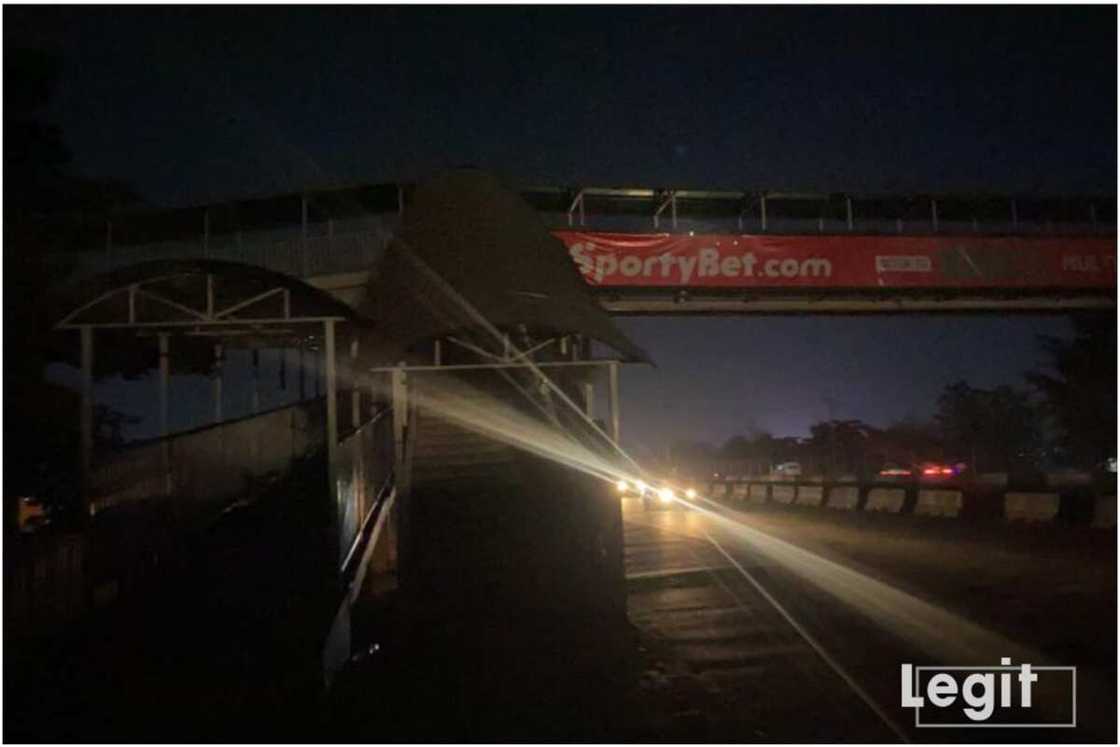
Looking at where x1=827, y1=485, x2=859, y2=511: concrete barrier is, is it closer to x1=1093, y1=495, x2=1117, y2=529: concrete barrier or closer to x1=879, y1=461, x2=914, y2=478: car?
x1=1093, y1=495, x2=1117, y2=529: concrete barrier

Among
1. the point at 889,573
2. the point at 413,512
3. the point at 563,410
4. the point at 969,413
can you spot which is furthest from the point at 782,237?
the point at 969,413

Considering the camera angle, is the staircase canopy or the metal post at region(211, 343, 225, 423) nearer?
the staircase canopy

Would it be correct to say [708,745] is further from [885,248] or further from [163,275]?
[885,248]

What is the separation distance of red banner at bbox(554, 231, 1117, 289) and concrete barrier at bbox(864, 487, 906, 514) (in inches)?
354

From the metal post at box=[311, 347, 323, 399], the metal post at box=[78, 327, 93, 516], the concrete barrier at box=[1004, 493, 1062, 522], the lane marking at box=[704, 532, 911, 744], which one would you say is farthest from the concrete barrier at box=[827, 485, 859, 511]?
the metal post at box=[78, 327, 93, 516]

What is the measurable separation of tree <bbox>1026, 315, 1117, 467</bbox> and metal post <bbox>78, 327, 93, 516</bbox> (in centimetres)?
4787

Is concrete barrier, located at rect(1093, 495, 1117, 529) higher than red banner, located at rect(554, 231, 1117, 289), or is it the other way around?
red banner, located at rect(554, 231, 1117, 289)

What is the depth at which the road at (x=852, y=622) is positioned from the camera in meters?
7.54

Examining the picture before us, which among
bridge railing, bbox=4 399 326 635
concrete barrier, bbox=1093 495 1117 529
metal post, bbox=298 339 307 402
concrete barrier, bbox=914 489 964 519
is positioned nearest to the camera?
bridge railing, bbox=4 399 326 635

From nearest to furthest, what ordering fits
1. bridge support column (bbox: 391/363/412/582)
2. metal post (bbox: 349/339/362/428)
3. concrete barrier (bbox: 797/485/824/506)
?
bridge support column (bbox: 391/363/412/582) < metal post (bbox: 349/339/362/428) < concrete barrier (bbox: 797/485/824/506)

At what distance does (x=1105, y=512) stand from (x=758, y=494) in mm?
19699

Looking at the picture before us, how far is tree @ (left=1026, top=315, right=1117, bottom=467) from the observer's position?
50594 millimetres

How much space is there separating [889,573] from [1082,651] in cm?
556

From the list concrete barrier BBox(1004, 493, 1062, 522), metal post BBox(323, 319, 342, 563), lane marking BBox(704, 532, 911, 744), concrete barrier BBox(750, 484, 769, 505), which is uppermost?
metal post BBox(323, 319, 342, 563)
